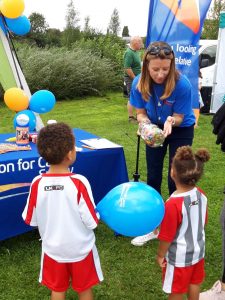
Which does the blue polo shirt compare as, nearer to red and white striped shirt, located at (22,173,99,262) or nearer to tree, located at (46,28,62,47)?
red and white striped shirt, located at (22,173,99,262)

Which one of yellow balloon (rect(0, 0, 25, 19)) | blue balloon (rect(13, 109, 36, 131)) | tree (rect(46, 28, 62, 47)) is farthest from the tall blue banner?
tree (rect(46, 28, 62, 47))

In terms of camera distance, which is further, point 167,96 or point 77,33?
point 77,33

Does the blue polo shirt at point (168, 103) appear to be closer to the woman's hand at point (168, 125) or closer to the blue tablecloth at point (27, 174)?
the woman's hand at point (168, 125)

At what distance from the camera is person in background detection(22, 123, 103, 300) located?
5.77 ft

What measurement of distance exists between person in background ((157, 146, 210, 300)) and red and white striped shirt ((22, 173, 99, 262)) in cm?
38

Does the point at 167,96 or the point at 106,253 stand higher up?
the point at 167,96

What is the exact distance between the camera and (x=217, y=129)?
2094 millimetres

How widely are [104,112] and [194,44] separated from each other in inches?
162

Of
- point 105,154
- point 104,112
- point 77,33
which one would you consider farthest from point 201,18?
point 77,33

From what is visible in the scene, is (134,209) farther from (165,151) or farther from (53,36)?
(53,36)

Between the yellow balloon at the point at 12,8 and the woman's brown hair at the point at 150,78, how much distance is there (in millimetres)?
1358

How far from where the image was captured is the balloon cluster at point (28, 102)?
3.18 meters

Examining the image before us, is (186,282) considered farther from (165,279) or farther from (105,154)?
(105,154)

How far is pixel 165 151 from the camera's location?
2887 mm
